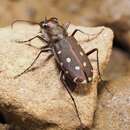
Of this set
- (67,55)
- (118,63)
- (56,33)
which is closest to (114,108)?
(67,55)

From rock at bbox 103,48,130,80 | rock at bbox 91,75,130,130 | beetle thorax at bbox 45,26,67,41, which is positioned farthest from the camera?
rock at bbox 103,48,130,80

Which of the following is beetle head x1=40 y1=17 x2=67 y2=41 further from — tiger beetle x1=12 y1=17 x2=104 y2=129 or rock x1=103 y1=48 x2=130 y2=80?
rock x1=103 y1=48 x2=130 y2=80

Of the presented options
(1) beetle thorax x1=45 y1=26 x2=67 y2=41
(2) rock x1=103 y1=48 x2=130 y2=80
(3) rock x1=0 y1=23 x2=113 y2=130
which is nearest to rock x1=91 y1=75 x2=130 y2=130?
(3) rock x1=0 y1=23 x2=113 y2=130

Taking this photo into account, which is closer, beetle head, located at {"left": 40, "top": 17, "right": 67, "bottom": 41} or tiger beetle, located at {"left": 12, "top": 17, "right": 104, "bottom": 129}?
tiger beetle, located at {"left": 12, "top": 17, "right": 104, "bottom": 129}

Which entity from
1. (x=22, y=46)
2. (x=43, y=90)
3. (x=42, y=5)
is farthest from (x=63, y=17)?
(x=43, y=90)

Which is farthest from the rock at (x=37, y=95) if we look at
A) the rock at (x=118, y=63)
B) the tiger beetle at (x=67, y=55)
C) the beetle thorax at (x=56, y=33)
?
the rock at (x=118, y=63)

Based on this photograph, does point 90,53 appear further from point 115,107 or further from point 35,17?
point 35,17
